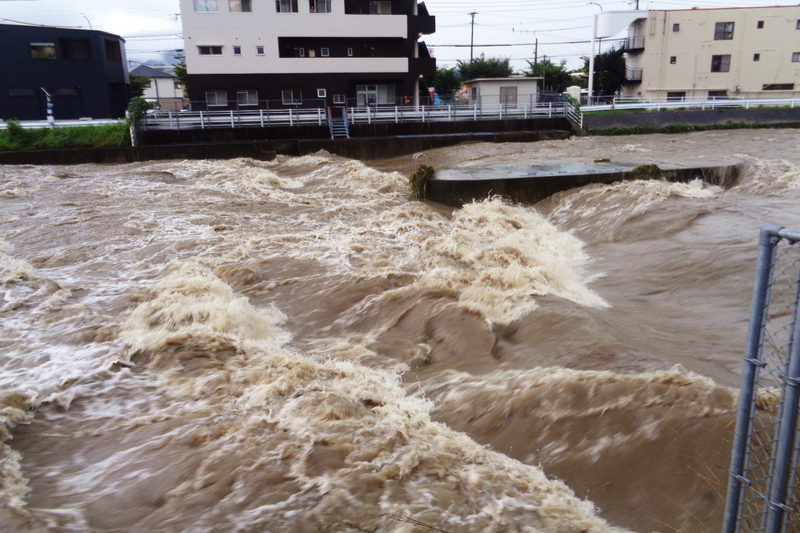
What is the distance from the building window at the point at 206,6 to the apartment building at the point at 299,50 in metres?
0.05

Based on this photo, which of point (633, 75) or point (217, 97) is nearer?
point (217, 97)

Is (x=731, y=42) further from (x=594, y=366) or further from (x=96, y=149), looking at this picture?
(x=594, y=366)

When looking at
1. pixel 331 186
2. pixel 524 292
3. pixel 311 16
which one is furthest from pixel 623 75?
pixel 524 292

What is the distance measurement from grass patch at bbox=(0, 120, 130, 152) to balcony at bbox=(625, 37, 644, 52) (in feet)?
100

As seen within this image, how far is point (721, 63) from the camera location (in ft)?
119

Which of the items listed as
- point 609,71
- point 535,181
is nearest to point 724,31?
point 609,71

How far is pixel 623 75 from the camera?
4019cm

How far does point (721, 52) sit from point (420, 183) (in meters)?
32.1

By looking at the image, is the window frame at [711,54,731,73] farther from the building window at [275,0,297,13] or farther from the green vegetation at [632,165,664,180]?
the green vegetation at [632,165,664,180]

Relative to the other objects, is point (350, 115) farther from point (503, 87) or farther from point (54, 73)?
point (54, 73)

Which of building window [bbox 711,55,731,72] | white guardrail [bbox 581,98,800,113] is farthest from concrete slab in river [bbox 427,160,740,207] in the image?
building window [bbox 711,55,731,72]

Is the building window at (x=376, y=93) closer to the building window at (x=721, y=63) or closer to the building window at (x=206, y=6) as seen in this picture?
the building window at (x=206, y=6)

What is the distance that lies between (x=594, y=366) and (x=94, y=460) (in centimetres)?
375

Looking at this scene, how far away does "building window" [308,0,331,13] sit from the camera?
30.2m
